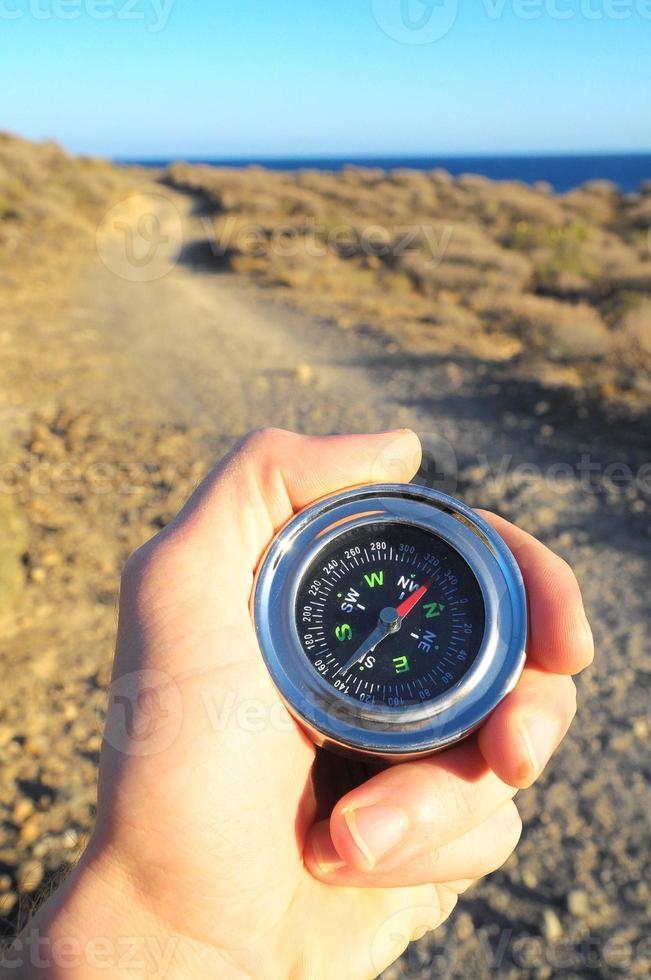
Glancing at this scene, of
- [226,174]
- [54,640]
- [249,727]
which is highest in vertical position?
[226,174]

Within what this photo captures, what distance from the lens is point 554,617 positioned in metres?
1.93

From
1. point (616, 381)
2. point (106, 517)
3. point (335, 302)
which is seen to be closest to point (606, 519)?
point (616, 381)

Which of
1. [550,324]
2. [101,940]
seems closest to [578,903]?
[101,940]

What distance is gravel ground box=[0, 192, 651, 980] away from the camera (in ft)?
10.5

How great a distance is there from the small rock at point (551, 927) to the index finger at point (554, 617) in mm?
1794

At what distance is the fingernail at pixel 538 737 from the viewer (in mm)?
1764

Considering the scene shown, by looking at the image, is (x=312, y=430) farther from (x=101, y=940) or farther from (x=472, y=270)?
(x=472, y=270)

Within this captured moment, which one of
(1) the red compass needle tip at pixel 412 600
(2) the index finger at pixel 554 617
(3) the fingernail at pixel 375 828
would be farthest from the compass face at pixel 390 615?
(3) the fingernail at pixel 375 828

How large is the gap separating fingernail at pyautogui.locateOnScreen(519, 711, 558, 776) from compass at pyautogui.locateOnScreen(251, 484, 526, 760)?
112 mm

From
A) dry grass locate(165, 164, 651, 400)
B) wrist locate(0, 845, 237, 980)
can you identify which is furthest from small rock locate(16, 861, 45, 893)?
dry grass locate(165, 164, 651, 400)

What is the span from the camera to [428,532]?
7.25 feet

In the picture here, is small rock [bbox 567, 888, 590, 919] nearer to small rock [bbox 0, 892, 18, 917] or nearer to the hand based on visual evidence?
the hand

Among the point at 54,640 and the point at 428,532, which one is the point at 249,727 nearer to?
the point at 428,532

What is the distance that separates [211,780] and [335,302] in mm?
11296
